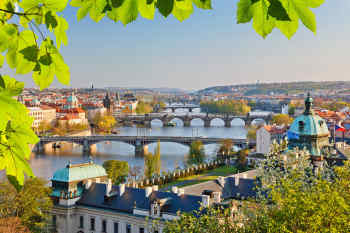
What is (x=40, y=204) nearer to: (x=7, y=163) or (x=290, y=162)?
(x=290, y=162)

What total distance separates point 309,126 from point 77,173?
7.97 meters

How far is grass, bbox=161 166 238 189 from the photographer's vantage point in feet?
57.9

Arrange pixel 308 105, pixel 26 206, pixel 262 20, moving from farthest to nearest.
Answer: pixel 308 105, pixel 26 206, pixel 262 20

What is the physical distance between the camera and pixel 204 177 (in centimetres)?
1931

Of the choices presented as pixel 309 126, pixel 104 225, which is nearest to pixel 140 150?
pixel 309 126

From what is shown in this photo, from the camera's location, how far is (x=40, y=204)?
35.4 feet

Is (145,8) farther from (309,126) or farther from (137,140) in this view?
(137,140)

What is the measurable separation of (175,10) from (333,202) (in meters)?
4.70

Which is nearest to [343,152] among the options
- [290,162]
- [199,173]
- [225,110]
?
[199,173]

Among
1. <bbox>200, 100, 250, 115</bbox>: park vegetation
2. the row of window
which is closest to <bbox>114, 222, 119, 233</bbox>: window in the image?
Answer: the row of window

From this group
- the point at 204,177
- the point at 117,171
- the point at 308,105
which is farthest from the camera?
the point at 204,177

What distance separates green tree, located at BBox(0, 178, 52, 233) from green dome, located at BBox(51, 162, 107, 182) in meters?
1.21

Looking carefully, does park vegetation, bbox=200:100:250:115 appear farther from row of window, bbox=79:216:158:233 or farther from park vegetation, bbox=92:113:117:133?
row of window, bbox=79:216:158:233

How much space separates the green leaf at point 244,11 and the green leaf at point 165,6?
0.15 meters
